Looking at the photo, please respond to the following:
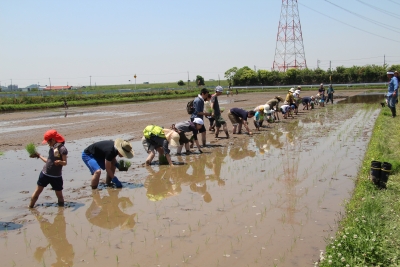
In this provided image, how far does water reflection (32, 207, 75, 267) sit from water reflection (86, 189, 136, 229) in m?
0.44

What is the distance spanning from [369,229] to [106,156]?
4825 mm

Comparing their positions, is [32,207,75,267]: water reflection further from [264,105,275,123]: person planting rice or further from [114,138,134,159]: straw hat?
[264,105,275,123]: person planting rice

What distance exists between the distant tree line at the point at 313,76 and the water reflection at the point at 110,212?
52.8m

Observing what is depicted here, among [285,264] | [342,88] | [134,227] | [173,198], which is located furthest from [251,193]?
[342,88]

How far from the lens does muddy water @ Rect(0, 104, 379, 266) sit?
5160 mm

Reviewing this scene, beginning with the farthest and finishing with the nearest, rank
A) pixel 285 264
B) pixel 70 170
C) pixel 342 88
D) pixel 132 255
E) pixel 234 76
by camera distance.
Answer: pixel 234 76 → pixel 342 88 → pixel 70 170 → pixel 132 255 → pixel 285 264

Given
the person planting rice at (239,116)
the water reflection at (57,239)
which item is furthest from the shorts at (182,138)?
the water reflection at (57,239)

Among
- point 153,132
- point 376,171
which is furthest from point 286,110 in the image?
point 376,171

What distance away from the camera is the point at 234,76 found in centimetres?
7044

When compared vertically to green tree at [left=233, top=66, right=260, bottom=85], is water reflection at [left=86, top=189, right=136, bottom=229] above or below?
below

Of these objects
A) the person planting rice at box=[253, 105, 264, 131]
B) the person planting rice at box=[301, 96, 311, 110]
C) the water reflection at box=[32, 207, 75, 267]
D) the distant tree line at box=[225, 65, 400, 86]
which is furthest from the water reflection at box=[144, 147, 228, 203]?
the distant tree line at box=[225, 65, 400, 86]

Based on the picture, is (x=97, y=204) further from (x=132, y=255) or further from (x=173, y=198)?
(x=132, y=255)

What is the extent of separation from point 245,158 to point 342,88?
4727 cm

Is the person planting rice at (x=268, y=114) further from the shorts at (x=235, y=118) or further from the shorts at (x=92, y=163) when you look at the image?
the shorts at (x=92, y=163)
